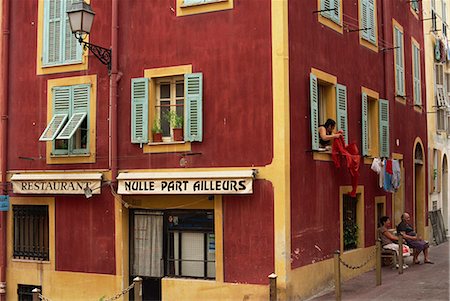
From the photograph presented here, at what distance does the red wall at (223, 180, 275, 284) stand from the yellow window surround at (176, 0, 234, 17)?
3510mm

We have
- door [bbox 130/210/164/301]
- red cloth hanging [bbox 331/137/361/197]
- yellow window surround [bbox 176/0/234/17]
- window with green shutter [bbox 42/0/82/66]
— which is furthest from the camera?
window with green shutter [bbox 42/0/82/66]

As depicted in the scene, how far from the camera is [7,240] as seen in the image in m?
15.5

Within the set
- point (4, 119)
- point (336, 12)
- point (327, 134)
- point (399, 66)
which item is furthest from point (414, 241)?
point (4, 119)

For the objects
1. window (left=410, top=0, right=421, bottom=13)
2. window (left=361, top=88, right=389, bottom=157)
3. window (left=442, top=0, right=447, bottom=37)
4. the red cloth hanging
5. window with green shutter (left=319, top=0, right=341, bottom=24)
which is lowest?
the red cloth hanging

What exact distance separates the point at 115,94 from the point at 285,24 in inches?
156

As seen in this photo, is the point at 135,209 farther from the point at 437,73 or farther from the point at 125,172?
the point at 437,73

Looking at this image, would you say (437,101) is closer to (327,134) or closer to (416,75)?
(416,75)

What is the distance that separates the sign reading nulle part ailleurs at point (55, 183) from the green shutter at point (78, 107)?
1.00m

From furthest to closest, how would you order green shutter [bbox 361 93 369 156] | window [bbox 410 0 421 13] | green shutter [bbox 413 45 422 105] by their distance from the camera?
window [bbox 410 0 421 13] → green shutter [bbox 413 45 422 105] → green shutter [bbox 361 93 369 156]

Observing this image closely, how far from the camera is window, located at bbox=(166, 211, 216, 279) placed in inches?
523

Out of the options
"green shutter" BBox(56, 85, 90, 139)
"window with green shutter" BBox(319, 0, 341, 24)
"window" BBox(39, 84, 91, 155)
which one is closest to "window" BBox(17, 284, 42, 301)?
"window" BBox(39, 84, 91, 155)

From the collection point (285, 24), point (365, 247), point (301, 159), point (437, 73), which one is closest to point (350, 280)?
point (365, 247)

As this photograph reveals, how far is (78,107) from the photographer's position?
48.0 ft

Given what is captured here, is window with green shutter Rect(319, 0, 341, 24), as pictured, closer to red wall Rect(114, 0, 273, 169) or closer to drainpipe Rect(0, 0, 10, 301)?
red wall Rect(114, 0, 273, 169)
